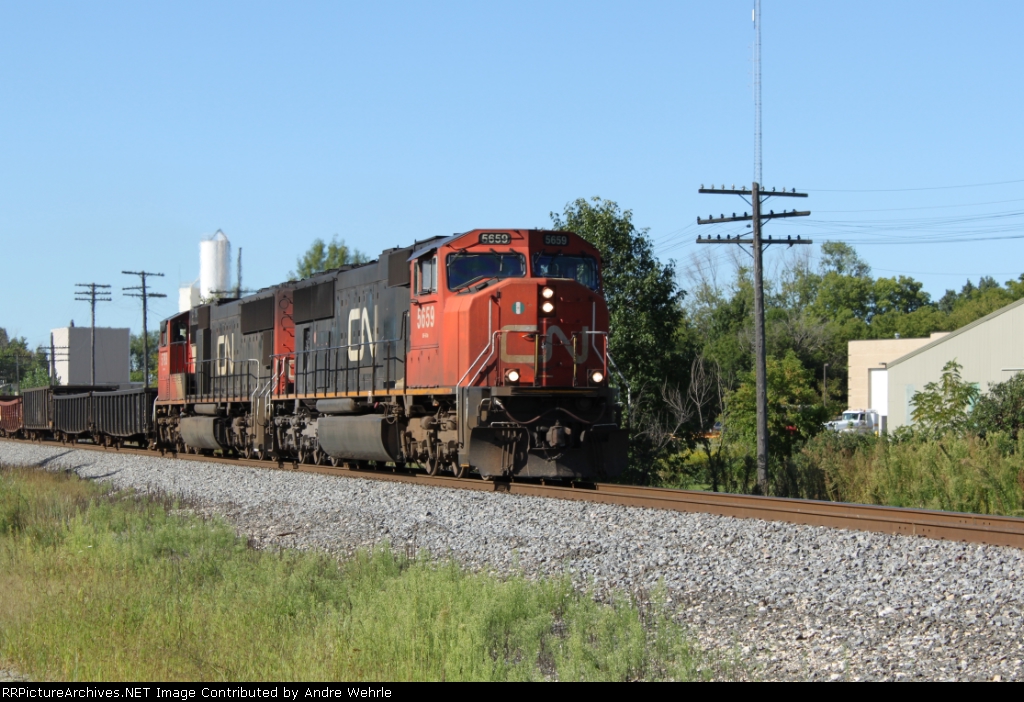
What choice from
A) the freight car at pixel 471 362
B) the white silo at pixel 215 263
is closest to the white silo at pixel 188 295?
the white silo at pixel 215 263

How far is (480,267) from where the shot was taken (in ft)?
49.1

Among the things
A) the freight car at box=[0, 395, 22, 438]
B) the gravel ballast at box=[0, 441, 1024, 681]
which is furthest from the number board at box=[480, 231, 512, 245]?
the freight car at box=[0, 395, 22, 438]

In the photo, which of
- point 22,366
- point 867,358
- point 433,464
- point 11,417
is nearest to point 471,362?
→ point 433,464

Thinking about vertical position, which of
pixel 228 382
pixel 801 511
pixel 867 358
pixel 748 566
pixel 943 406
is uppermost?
pixel 867 358

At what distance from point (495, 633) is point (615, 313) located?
1972cm

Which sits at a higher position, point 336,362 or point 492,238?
point 492,238

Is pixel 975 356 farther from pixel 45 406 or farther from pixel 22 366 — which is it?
pixel 22 366

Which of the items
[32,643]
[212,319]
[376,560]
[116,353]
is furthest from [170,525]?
[116,353]

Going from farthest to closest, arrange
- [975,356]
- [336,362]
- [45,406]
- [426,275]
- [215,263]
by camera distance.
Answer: [215,263]
[45,406]
[975,356]
[336,362]
[426,275]

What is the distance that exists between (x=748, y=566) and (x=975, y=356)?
30.5 m

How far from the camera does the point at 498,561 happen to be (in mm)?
9289

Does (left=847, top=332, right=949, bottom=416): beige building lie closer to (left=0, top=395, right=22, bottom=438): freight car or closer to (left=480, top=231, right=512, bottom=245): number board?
(left=0, top=395, right=22, bottom=438): freight car

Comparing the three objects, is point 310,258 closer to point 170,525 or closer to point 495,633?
point 170,525

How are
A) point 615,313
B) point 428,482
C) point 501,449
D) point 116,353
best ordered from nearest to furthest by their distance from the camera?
point 501,449
point 428,482
point 615,313
point 116,353
